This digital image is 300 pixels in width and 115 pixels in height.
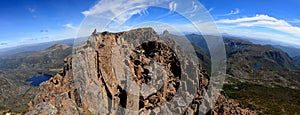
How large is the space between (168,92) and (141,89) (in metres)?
2.39

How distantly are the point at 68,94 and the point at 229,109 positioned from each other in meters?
13.8

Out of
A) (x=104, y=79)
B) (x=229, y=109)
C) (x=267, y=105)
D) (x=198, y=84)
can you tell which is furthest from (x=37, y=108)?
(x=267, y=105)

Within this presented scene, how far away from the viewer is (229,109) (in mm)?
20547

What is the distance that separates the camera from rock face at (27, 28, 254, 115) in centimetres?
1753

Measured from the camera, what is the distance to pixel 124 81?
18.4 m

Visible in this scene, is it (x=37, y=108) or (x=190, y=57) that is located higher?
(x=190, y=57)

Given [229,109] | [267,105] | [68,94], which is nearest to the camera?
[68,94]

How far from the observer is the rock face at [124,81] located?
1753 centimetres

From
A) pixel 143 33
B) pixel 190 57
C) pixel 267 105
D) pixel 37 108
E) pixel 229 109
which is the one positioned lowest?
pixel 267 105

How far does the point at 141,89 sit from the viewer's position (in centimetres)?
1841

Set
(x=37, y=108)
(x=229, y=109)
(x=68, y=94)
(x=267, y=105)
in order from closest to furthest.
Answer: (x=37, y=108) → (x=68, y=94) → (x=229, y=109) → (x=267, y=105)

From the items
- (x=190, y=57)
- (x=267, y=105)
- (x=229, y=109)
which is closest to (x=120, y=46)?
(x=190, y=57)

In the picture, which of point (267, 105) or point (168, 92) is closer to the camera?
point (168, 92)

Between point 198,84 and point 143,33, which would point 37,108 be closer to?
point 143,33
